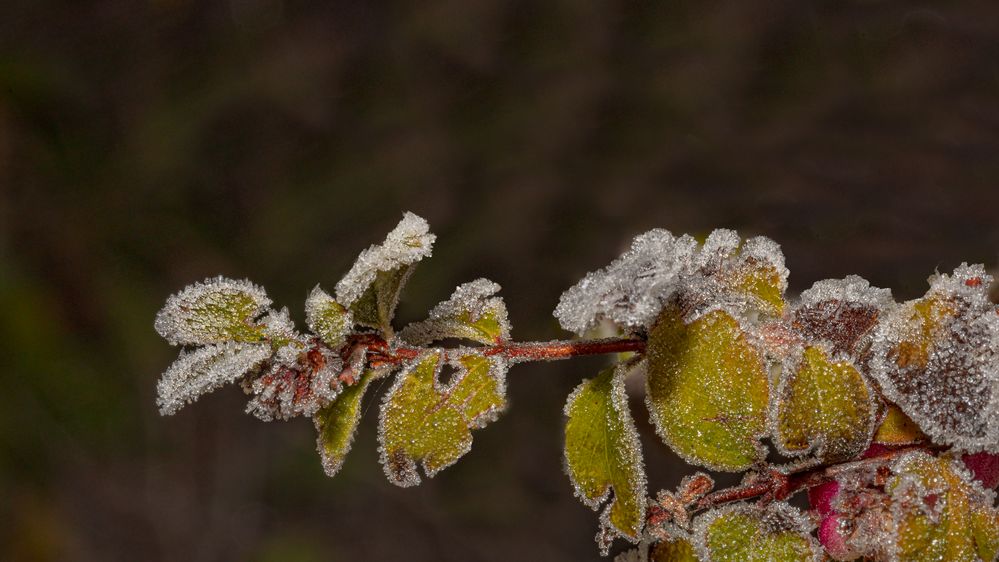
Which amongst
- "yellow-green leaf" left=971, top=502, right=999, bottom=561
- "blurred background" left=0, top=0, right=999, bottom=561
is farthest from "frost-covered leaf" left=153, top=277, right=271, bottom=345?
"blurred background" left=0, top=0, right=999, bottom=561

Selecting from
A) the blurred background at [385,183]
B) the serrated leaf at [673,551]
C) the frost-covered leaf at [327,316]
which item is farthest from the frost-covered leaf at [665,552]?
the blurred background at [385,183]

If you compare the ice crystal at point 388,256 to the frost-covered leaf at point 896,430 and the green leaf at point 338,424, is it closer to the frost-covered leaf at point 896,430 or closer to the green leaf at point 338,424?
the green leaf at point 338,424

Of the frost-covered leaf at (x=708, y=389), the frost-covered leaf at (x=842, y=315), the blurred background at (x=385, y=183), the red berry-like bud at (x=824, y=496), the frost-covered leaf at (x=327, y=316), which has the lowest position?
the red berry-like bud at (x=824, y=496)

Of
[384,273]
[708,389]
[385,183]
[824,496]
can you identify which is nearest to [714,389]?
[708,389]

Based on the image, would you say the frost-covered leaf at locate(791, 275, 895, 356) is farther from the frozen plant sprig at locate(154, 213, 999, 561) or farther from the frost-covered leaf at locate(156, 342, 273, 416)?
the frost-covered leaf at locate(156, 342, 273, 416)

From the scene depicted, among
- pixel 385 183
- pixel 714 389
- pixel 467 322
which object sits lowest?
pixel 714 389

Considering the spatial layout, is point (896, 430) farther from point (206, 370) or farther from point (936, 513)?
point (206, 370)

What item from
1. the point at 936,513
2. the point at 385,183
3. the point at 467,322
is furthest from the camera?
the point at 385,183
